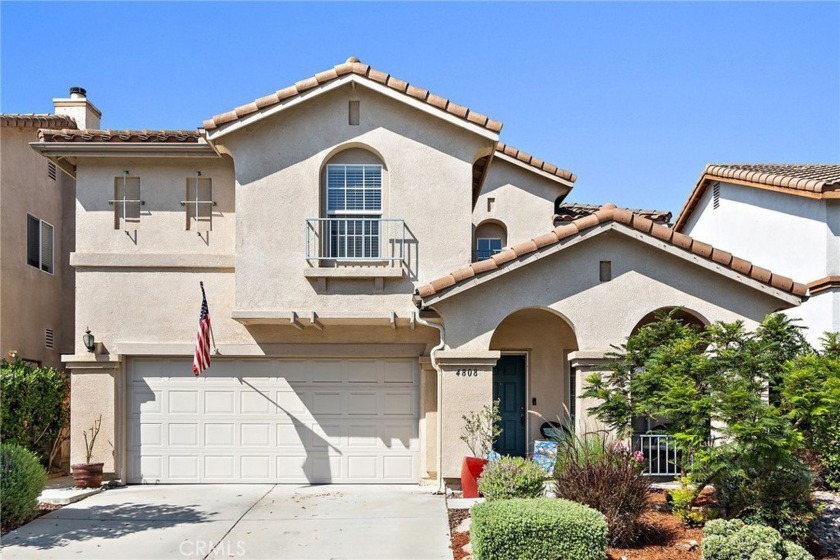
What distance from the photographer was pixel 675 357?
10.6 meters

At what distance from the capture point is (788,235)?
58.5 feet

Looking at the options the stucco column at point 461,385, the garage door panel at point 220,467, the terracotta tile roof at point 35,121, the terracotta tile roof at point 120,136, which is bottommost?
the garage door panel at point 220,467

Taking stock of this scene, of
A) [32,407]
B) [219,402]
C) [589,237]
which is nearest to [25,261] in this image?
[32,407]

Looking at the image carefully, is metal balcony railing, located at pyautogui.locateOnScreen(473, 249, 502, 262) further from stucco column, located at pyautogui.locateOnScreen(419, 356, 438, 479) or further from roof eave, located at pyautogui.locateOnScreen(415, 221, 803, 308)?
roof eave, located at pyautogui.locateOnScreen(415, 221, 803, 308)

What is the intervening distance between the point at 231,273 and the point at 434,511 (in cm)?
591

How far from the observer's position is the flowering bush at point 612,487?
32.1 ft

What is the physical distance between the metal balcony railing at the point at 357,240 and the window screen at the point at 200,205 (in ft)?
7.23

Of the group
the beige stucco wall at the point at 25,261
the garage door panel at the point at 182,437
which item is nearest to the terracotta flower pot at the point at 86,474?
the garage door panel at the point at 182,437

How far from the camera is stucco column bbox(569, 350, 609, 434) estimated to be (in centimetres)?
1307

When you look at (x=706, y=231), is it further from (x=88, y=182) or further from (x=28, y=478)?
(x=28, y=478)

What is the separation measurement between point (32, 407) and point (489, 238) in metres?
10.8

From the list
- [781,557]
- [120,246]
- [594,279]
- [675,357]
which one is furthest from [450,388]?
[120,246]

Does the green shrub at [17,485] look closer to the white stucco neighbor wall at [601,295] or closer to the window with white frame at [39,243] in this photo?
the white stucco neighbor wall at [601,295]

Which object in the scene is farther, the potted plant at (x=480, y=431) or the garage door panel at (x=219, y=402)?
the garage door panel at (x=219, y=402)
